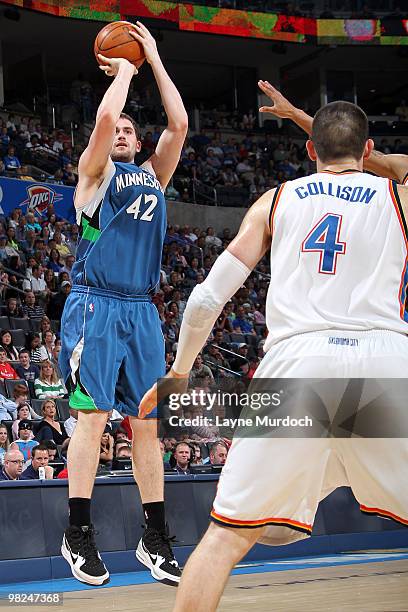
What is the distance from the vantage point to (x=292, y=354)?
10.5ft

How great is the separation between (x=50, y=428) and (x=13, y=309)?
12.2 feet

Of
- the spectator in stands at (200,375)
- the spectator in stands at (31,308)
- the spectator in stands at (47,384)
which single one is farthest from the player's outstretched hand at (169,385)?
the spectator in stands at (31,308)

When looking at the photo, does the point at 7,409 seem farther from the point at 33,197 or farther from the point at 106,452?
the point at 33,197

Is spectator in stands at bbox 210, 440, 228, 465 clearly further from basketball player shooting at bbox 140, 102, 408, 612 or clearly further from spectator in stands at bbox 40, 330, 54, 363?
basketball player shooting at bbox 140, 102, 408, 612

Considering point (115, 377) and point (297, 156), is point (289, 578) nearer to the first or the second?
point (115, 377)

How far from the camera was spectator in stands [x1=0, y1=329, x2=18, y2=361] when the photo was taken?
40.5ft

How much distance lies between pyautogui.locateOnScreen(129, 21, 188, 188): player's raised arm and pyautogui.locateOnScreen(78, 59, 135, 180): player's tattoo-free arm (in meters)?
0.17

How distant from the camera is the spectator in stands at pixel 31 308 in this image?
546 inches

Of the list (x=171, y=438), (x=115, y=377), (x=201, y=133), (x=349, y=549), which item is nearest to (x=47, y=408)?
(x=171, y=438)

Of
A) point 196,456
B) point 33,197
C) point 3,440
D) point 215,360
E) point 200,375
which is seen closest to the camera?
point 3,440

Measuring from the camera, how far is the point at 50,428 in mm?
10297

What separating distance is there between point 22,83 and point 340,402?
24.2m

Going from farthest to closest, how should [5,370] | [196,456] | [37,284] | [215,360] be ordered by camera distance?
1. [215,360]
2. [37,284]
3. [5,370]
4. [196,456]

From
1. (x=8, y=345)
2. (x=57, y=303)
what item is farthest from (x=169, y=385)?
(x=57, y=303)
